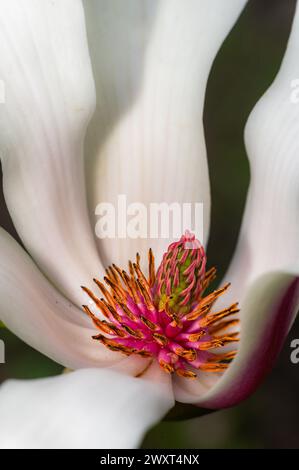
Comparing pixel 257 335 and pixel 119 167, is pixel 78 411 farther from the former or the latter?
pixel 119 167

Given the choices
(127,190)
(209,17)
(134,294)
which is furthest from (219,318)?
(209,17)

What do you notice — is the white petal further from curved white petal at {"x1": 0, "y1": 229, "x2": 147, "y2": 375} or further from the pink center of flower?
curved white petal at {"x1": 0, "y1": 229, "x2": 147, "y2": 375}

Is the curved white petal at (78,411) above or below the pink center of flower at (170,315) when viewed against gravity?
above

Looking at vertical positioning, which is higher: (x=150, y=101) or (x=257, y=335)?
(x=150, y=101)

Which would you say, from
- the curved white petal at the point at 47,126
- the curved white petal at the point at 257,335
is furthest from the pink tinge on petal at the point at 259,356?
the curved white petal at the point at 47,126

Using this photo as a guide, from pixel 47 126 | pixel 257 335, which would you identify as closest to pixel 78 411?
pixel 257 335

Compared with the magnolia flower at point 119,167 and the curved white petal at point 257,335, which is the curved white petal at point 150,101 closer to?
the magnolia flower at point 119,167

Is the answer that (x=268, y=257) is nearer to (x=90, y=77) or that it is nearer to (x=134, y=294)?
(x=134, y=294)

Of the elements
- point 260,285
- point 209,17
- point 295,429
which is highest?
point 209,17
